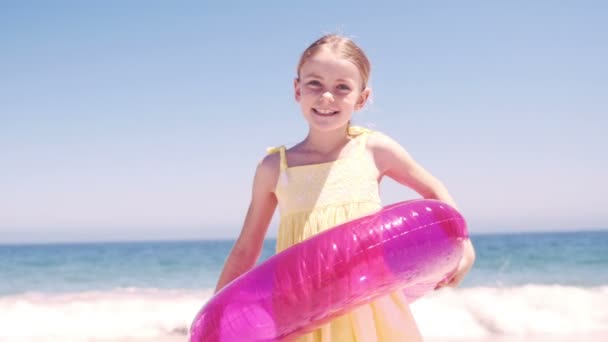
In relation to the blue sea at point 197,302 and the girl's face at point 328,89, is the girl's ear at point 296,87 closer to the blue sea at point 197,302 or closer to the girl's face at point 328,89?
the girl's face at point 328,89

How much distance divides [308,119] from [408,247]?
59 cm

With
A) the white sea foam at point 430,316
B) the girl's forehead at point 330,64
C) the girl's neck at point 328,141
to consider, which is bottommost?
the white sea foam at point 430,316

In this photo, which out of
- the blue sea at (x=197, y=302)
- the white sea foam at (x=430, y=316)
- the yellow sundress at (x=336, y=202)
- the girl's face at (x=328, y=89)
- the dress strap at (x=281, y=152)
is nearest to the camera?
the yellow sundress at (x=336, y=202)

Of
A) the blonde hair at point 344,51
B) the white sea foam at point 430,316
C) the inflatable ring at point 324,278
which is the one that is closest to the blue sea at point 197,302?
the white sea foam at point 430,316

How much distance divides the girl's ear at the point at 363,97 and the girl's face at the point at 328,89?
0.06 m

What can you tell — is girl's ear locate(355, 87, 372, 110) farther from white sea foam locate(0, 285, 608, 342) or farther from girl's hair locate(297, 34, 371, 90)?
white sea foam locate(0, 285, 608, 342)

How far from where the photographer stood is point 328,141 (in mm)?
2473

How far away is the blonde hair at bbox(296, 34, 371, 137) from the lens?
237 cm

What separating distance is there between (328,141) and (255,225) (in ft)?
1.28

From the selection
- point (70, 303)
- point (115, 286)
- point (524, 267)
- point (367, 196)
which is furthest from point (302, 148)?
point (524, 267)

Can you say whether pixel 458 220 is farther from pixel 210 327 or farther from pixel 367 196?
pixel 210 327

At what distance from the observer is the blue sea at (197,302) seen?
7340 mm

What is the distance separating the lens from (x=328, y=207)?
7.75ft

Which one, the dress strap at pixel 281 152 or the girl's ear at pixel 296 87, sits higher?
the girl's ear at pixel 296 87
